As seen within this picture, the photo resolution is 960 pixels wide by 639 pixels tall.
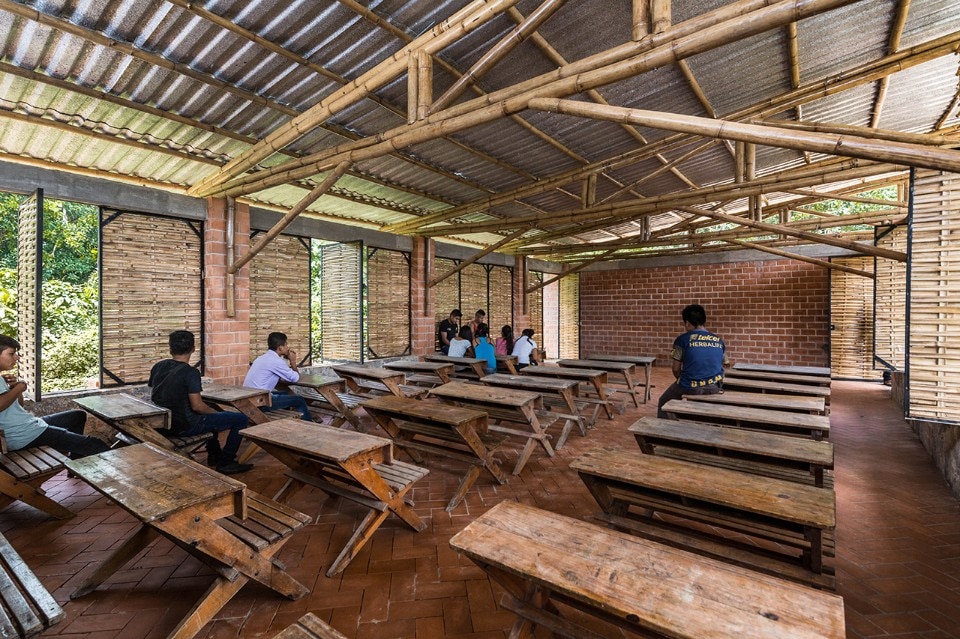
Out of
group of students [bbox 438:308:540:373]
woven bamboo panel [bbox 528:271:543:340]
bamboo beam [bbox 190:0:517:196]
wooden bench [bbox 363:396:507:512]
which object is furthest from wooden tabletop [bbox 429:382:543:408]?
woven bamboo panel [bbox 528:271:543:340]

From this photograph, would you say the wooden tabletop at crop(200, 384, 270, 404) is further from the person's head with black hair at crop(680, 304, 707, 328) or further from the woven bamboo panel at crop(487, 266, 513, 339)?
the woven bamboo panel at crop(487, 266, 513, 339)

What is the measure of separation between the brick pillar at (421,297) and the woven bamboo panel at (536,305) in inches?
162

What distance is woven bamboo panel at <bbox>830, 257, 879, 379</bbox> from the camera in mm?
8844

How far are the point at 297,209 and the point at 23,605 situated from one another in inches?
141

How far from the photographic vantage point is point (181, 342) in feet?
11.6

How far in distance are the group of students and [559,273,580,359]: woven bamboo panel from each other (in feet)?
12.2

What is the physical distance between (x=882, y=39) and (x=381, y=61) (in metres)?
4.51

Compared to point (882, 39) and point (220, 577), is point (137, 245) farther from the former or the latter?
point (882, 39)

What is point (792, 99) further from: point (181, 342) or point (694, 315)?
point (181, 342)

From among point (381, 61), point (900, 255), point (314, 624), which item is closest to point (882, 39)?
point (900, 255)

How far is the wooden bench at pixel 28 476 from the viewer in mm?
2779

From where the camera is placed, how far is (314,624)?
1.38m

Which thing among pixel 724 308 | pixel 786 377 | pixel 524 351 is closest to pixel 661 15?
pixel 786 377

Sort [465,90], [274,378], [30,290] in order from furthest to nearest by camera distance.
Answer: [274,378], [30,290], [465,90]
